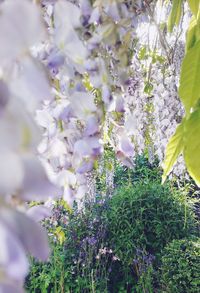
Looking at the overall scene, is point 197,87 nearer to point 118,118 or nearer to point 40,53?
point 118,118

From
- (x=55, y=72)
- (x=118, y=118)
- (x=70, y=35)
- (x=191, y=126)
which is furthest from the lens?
(x=191, y=126)

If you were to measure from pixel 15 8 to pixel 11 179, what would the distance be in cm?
8

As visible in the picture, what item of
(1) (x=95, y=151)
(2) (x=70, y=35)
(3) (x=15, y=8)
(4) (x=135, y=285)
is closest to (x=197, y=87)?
(1) (x=95, y=151)

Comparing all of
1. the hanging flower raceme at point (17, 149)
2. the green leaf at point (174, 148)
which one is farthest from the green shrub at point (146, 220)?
the hanging flower raceme at point (17, 149)

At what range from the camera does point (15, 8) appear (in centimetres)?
27

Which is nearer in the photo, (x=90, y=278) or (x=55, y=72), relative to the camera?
(x=55, y=72)

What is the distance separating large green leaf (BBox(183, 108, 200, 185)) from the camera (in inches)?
30.5

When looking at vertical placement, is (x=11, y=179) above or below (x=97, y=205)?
below

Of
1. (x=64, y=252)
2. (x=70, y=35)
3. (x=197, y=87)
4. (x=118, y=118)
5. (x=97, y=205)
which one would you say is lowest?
(x=70, y=35)

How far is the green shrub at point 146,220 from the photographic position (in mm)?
4695

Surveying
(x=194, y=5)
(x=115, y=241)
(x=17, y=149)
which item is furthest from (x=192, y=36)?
(x=115, y=241)

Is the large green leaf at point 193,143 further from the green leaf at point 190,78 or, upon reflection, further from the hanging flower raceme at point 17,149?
the hanging flower raceme at point 17,149

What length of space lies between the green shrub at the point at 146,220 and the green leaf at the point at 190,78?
12.5ft

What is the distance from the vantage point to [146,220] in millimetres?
4855
